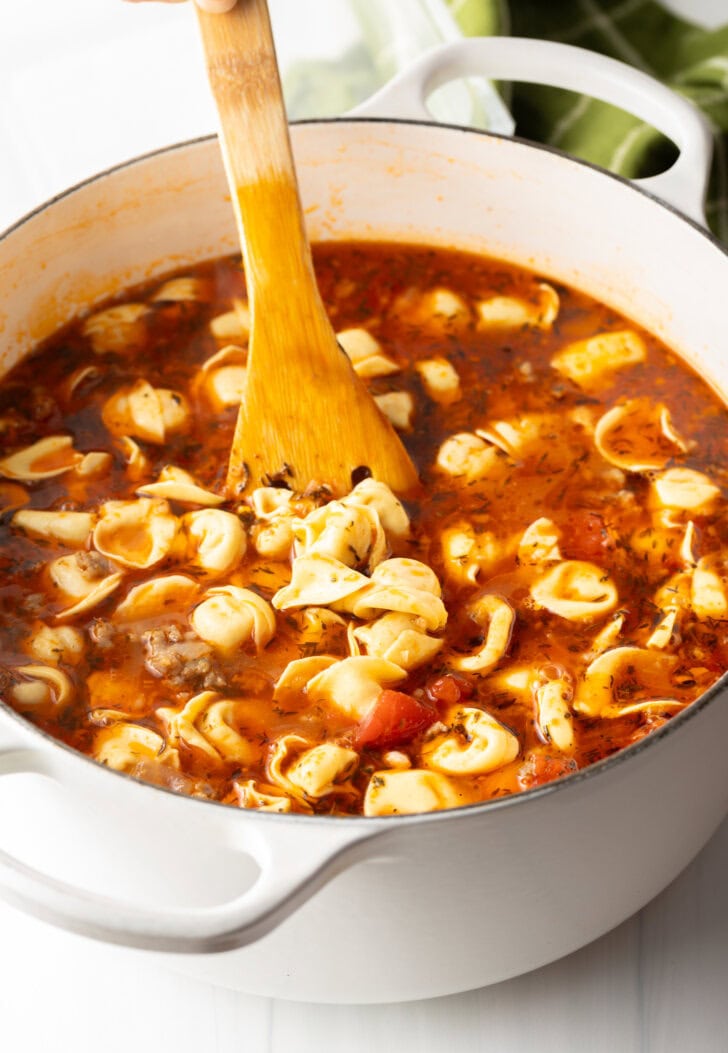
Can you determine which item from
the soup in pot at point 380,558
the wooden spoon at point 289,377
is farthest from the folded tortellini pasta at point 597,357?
the wooden spoon at point 289,377

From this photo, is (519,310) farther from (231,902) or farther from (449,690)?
(231,902)

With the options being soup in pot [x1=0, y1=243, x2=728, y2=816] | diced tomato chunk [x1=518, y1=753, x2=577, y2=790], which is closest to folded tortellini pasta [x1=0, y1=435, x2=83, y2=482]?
soup in pot [x1=0, y1=243, x2=728, y2=816]

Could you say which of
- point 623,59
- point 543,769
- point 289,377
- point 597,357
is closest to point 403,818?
point 543,769

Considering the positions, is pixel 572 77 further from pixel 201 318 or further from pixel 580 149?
pixel 201 318

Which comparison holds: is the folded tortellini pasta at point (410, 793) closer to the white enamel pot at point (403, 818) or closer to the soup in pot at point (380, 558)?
the soup in pot at point (380, 558)

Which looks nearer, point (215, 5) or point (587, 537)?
point (215, 5)

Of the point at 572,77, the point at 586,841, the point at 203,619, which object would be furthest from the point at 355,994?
the point at 572,77
